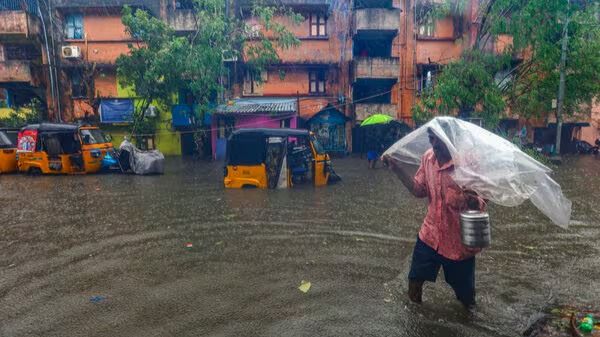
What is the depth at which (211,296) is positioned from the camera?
173 inches

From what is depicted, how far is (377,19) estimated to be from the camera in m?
22.2

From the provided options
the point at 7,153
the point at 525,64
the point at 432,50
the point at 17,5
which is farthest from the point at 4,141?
→ the point at 432,50

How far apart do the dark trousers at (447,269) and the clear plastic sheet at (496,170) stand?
74 centimetres

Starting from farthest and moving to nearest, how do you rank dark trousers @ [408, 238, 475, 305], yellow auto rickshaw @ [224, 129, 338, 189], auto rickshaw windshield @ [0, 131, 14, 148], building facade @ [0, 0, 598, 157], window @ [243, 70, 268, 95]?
window @ [243, 70, 268, 95]
building facade @ [0, 0, 598, 157]
auto rickshaw windshield @ [0, 131, 14, 148]
yellow auto rickshaw @ [224, 129, 338, 189]
dark trousers @ [408, 238, 475, 305]

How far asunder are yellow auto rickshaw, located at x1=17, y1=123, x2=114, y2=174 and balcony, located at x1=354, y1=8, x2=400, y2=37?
15313 millimetres

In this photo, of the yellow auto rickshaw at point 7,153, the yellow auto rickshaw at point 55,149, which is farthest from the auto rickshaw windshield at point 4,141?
the yellow auto rickshaw at point 55,149

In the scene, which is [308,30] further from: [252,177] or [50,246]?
[50,246]

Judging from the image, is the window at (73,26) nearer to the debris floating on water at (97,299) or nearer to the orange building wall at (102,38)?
the orange building wall at (102,38)

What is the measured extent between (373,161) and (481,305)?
43.1ft

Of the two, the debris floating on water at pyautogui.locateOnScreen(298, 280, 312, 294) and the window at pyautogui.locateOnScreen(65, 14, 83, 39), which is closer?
the debris floating on water at pyautogui.locateOnScreen(298, 280, 312, 294)

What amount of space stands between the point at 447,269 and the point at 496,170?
1.08 meters

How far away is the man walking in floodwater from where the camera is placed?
350cm

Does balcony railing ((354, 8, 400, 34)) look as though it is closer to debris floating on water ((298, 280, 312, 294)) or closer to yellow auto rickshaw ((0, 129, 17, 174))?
yellow auto rickshaw ((0, 129, 17, 174))

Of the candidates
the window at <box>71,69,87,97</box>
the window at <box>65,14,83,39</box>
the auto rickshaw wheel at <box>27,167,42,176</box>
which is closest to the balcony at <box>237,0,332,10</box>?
the window at <box>65,14,83,39</box>
